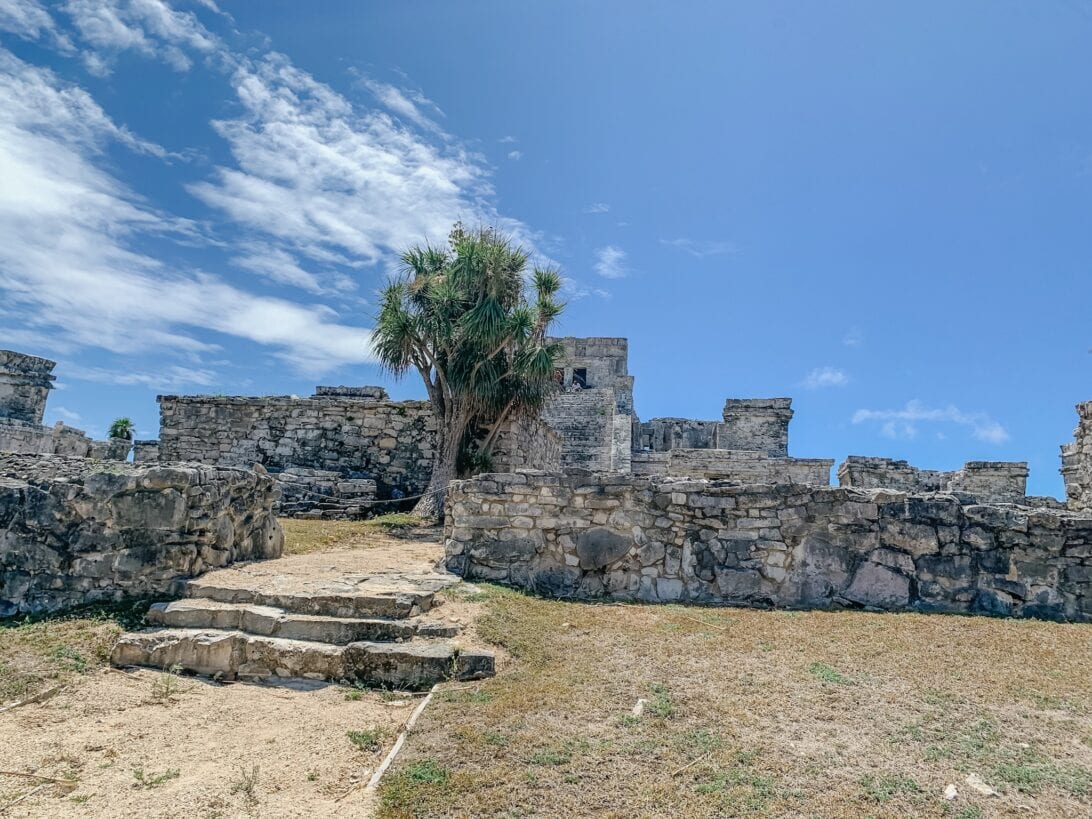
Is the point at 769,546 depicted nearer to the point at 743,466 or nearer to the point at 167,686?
the point at 167,686

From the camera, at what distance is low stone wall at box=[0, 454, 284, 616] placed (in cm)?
601

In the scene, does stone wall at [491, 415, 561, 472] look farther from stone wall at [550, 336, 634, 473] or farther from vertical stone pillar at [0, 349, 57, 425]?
vertical stone pillar at [0, 349, 57, 425]

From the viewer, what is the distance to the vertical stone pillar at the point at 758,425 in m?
25.7

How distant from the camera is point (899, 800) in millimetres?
3299

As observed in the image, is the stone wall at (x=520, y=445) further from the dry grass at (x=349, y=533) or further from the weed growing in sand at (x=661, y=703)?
the weed growing in sand at (x=661, y=703)

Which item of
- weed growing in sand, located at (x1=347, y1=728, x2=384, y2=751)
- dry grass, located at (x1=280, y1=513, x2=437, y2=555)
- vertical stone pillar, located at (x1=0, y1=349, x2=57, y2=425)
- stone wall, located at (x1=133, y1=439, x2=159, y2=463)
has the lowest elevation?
weed growing in sand, located at (x1=347, y1=728, x2=384, y2=751)

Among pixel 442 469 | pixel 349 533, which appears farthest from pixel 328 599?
pixel 442 469

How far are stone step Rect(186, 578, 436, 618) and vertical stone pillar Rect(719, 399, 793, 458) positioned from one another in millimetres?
21808

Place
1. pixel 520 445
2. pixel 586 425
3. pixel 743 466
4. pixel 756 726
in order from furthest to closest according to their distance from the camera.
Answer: pixel 586 425
pixel 743 466
pixel 520 445
pixel 756 726

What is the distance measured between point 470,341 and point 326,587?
823cm

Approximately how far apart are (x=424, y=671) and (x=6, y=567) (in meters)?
4.19

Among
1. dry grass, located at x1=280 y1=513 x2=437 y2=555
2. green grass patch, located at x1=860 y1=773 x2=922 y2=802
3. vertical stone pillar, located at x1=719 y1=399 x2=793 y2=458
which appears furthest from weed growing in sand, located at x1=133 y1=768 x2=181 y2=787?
vertical stone pillar, located at x1=719 y1=399 x2=793 y2=458

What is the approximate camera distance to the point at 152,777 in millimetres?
3609

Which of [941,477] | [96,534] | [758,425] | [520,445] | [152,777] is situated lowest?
[152,777]
